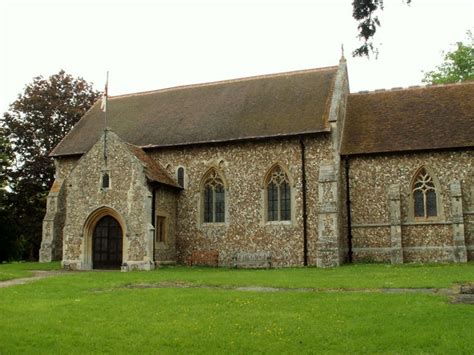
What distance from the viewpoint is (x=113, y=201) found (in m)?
24.4

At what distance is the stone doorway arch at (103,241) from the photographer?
81.5 ft

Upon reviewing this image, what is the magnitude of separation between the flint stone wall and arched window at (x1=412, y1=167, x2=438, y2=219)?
481 inches

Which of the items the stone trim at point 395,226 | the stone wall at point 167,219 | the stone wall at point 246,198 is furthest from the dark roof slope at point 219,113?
the stone trim at point 395,226

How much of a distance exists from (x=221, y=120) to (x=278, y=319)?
18.2 m

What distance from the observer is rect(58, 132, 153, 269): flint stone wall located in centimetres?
2362

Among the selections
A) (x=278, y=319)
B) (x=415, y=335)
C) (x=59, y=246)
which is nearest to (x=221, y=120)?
(x=59, y=246)

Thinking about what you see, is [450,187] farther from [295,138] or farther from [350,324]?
[350,324]

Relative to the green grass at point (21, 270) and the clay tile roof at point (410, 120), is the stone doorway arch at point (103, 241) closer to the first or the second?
the green grass at point (21, 270)

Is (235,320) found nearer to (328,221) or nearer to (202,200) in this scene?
(328,221)

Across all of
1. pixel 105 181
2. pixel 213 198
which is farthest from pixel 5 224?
pixel 213 198

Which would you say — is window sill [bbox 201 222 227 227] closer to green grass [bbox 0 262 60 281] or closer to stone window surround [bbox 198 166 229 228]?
stone window surround [bbox 198 166 229 228]

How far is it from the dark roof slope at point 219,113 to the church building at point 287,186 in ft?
0.38

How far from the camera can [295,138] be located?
24.8m

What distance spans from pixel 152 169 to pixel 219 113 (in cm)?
530
